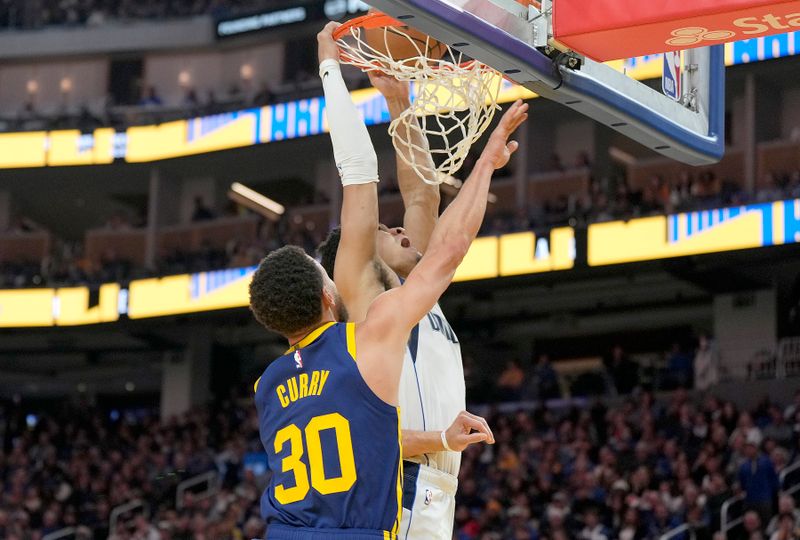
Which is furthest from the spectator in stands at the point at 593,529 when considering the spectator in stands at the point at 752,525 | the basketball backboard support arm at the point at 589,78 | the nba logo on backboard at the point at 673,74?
the nba logo on backboard at the point at 673,74

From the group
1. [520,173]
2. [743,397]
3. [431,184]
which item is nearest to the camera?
[431,184]

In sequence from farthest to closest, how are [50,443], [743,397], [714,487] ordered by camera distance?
[50,443]
[743,397]
[714,487]

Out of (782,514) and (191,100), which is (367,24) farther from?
(191,100)

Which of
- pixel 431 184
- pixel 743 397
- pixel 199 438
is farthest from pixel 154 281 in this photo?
pixel 431 184

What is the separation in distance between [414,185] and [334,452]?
1785mm

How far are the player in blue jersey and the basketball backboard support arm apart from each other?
72 centimetres

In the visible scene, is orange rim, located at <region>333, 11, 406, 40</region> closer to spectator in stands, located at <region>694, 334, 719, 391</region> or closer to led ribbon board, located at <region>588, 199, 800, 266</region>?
led ribbon board, located at <region>588, 199, 800, 266</region>

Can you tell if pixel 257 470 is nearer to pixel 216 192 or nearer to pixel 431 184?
pixel 216 192

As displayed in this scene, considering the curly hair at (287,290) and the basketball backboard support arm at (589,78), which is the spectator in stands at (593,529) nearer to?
the basketball backboard support arm at (589,78)

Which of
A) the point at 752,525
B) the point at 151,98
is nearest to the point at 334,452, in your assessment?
the point at 752,525

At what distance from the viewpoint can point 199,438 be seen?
22.1m

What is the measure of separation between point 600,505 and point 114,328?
11851mm

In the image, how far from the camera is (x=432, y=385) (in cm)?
471

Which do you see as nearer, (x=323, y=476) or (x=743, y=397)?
(x=323, y=476)
